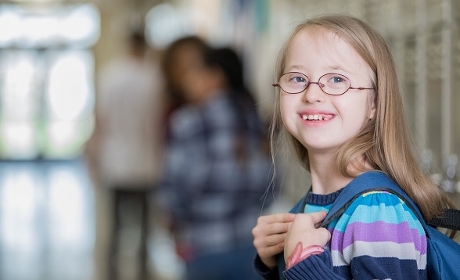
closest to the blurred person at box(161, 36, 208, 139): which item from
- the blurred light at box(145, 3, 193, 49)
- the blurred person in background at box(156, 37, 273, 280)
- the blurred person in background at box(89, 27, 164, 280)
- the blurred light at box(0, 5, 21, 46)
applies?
the blurred person in background at box(156, 37, 273, 280)

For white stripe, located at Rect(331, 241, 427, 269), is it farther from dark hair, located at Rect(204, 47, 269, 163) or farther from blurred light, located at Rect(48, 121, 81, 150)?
blurred light, located at Rect(48, 121, 81, 150)

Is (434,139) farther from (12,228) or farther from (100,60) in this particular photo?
(100,60)

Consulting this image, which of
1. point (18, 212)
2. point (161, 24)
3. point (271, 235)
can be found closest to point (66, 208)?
point (18, 212)

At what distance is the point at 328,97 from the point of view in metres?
1.52

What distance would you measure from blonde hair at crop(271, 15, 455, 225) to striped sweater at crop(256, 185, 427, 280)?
0.24 feet

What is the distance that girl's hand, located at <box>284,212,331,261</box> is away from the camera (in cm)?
144

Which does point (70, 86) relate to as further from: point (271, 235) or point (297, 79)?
point (297, 79)

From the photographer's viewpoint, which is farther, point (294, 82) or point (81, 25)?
point (81, 25)

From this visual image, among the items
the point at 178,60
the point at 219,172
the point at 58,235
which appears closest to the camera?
the point at 219,172

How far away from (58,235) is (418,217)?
8384 millimetres

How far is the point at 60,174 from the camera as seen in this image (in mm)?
17469

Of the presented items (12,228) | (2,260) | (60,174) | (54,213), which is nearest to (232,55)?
(2,260)

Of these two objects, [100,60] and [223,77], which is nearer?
[223,77]

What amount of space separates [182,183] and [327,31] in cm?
248
